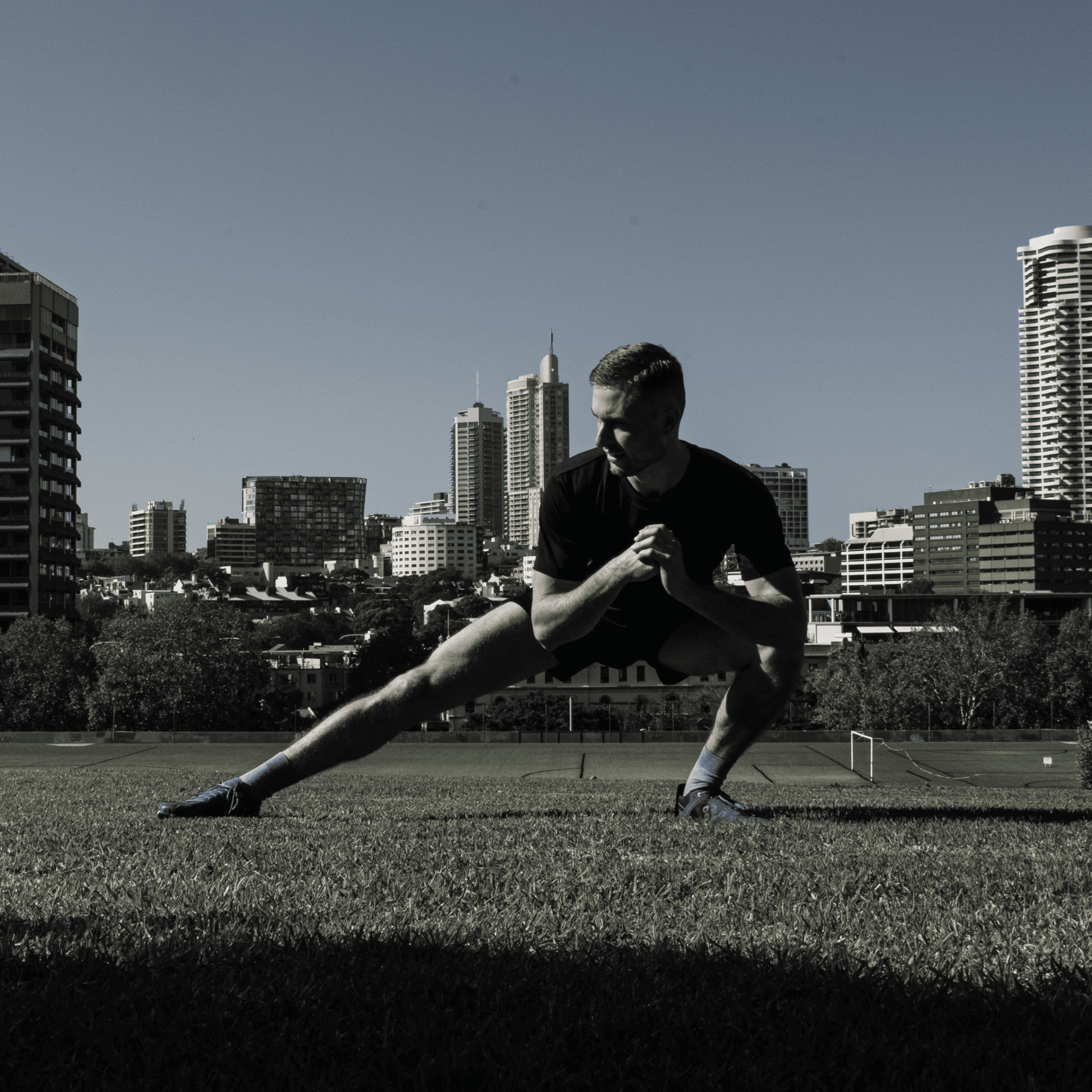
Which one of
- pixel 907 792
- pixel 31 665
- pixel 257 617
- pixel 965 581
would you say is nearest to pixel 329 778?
pixel 907 792

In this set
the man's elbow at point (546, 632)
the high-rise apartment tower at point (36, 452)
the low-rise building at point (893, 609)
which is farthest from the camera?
the low-rise building at point (893, 609)

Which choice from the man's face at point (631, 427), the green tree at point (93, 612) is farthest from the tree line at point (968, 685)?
the man's face at point (631, 427)

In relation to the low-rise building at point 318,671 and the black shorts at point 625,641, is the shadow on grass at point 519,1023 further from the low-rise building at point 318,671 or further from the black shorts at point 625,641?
the low-rise building at point 318,671

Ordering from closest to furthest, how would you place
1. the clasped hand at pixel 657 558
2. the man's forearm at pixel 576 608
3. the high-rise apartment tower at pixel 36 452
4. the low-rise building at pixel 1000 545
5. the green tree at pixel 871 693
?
the clasped hand at pixel 657 558 → the man's forearm at pixel 576 608 → the green tree at pixel 871 693 → the high-rise apartment tower at pixel 36 452 → the low-rise building at pixel 1000 545

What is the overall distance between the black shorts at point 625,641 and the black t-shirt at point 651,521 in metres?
0.04

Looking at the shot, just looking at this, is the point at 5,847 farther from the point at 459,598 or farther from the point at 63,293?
the point at 459,598

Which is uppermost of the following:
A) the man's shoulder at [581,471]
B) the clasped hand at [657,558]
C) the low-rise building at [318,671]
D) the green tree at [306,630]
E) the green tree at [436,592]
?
the green tree at [436,592]

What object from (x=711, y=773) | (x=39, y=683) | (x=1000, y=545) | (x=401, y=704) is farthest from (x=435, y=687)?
(x=1000, y=545)

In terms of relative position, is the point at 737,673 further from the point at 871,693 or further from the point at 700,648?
the point at 871,693

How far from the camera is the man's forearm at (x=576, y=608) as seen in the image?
388 centimetres

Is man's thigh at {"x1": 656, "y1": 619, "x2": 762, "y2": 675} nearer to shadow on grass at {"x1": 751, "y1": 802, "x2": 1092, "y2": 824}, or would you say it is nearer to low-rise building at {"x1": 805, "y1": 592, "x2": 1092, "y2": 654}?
shadow on grass at {"x1": 751, "y1": 802, "x2": 1092, "y2": 824}

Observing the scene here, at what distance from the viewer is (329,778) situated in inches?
482

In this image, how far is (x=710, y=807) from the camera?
4754 millimetres

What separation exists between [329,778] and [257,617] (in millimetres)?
172040
